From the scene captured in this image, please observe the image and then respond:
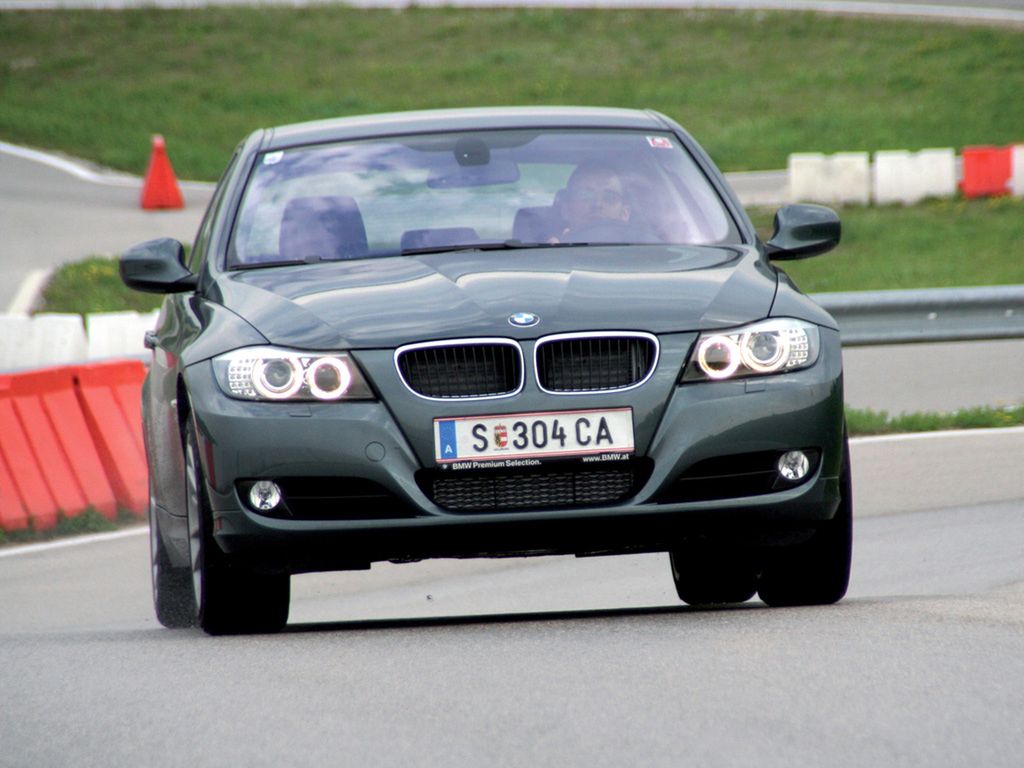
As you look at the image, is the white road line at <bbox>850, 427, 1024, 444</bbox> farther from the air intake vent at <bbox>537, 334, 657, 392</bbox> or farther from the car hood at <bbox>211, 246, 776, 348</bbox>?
the air intake vent at <bbox>537, 334, 657, 392</bbox>

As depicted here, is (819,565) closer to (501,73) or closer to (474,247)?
(474,247)

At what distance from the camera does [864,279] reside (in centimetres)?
1836

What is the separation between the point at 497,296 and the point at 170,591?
193 centimetres

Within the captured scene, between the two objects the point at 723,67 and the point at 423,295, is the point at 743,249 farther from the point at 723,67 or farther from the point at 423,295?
the point at 723,67

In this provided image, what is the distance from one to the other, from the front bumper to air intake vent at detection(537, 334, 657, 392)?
0.05m

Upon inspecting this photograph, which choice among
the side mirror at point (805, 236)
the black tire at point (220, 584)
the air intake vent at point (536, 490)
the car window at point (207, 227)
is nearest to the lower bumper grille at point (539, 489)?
the air intake vent at point (536, 490)

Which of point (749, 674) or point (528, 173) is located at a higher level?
point (528, 173)

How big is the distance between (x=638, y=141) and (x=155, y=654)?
8.35ft

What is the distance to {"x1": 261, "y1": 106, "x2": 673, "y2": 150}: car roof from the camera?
7059 millimetres

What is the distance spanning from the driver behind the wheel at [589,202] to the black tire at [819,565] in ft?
3.74

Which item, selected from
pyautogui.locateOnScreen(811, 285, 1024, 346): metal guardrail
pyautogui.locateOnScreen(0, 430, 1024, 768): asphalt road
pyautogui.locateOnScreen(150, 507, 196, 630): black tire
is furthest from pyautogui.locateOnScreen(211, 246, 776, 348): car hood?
pyautogui.locateOnScreen(811, 285, 1024, 346): metal guardrail

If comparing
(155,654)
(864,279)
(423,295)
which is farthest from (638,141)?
(864,279)

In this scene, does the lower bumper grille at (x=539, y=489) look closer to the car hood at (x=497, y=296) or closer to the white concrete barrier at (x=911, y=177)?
the car hood at (x=497, y=296)

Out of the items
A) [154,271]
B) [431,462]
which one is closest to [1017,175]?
[154,271]
